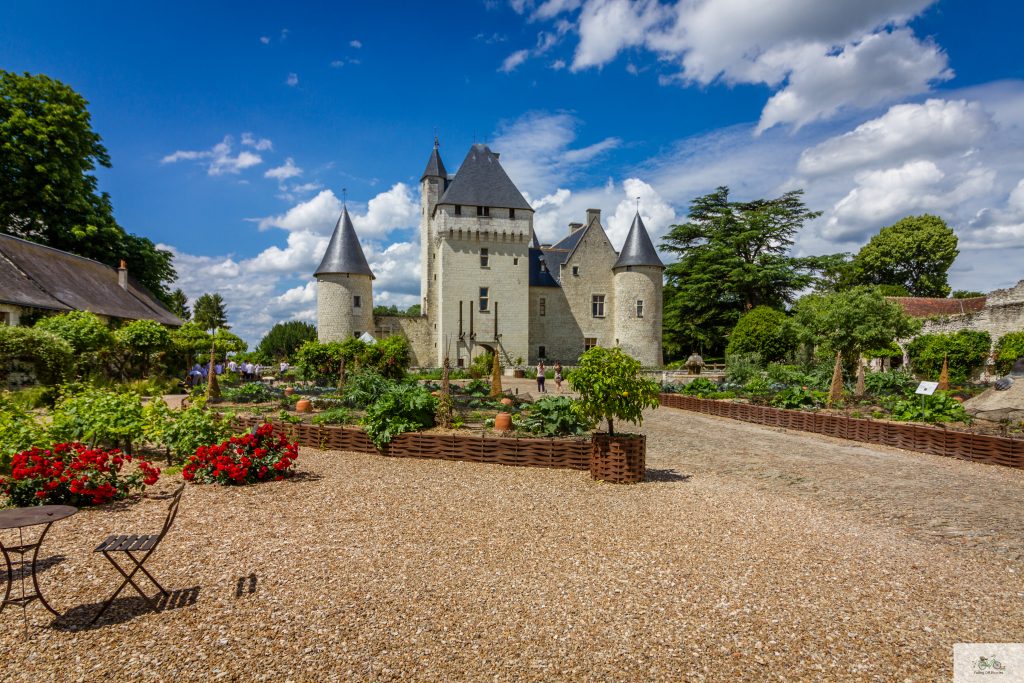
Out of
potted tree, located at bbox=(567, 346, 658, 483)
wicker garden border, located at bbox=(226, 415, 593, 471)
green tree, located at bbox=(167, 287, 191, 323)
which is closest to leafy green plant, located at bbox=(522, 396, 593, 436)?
wicker garden border, located at bbox=(226, 415, 593, 471)

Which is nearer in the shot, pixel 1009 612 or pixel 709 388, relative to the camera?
pixel 1009 612

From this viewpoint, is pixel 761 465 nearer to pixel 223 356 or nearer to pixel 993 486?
pixel 993 486

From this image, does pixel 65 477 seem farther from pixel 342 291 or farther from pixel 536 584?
Answer: pixel 342 291

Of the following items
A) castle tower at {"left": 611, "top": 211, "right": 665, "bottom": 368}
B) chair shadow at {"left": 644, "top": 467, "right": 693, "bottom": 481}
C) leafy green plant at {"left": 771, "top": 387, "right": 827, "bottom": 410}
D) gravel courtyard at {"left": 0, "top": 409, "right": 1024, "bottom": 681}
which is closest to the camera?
gravel courtyard at {"left": 0, "top": 409, "right": 1024, "bottom": 681}

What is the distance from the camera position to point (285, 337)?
150 ft

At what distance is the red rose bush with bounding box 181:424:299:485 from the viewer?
6.34 meters

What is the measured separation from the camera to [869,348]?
1741cm

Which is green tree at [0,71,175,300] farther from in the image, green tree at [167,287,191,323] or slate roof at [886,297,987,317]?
slate roof at [886,297,987,317]

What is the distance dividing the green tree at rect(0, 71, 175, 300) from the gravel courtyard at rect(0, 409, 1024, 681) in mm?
23738

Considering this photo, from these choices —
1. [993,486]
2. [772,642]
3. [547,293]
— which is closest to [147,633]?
[772,642]

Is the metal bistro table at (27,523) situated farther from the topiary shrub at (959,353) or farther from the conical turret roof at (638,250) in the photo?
the conical turret roof at (638,250)

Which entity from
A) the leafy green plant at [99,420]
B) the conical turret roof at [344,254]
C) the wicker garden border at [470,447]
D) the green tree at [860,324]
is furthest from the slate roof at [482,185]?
the leafy green plant at [99,420]

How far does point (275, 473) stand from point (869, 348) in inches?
696

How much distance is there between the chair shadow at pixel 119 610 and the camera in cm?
340
